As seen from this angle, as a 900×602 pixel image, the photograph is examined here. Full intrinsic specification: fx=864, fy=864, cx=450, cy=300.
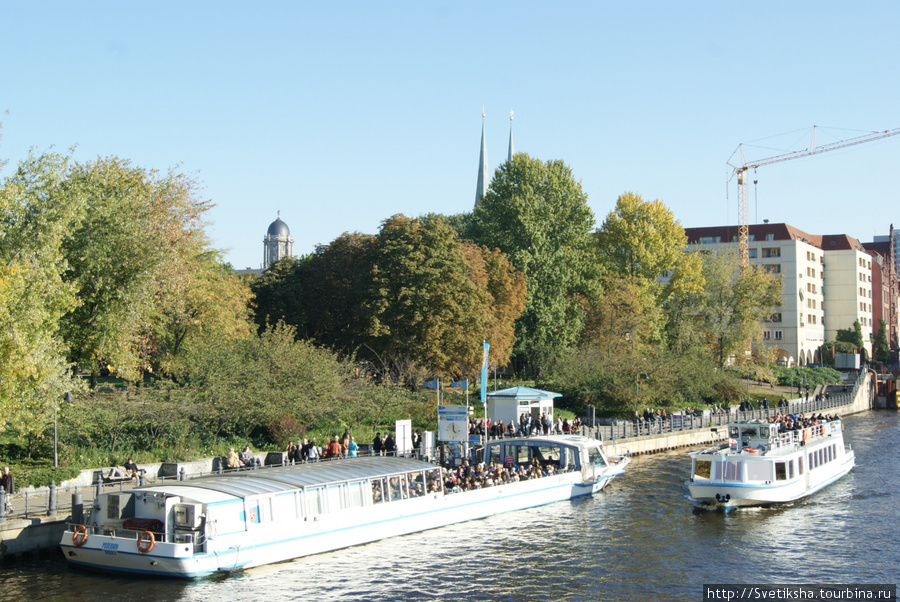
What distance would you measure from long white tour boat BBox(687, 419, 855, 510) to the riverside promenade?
12033mm

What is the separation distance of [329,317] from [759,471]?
40017mm

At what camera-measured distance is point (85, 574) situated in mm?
→ 24938

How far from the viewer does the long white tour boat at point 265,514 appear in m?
24.7

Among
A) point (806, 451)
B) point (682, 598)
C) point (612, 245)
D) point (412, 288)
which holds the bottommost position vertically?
point (682, 598)

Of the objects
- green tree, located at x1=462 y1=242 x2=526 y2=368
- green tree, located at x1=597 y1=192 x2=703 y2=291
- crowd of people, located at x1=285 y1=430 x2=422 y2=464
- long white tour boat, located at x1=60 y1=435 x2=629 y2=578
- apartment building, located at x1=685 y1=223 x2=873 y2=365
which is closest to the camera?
long white tour boat, located at x1=60 y1=435 x2=629 y2=578

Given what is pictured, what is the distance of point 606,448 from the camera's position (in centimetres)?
5094

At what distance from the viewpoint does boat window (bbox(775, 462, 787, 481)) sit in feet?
123

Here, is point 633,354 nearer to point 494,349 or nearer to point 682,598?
point 494,349

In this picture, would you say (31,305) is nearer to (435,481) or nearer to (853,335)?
(435,481)

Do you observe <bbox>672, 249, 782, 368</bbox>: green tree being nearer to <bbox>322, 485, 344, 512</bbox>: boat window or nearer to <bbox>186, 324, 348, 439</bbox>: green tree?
<bbox>186, 324, 348, 439</bbox>: green tree

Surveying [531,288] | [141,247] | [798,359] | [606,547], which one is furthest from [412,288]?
[798,359]

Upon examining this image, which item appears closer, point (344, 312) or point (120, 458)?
point (120, 458)

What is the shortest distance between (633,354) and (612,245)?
17626 mm

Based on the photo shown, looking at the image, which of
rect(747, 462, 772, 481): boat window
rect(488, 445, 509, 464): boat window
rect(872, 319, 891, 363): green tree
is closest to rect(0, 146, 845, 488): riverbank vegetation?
rect(488, 445, 509, 464): boat window
